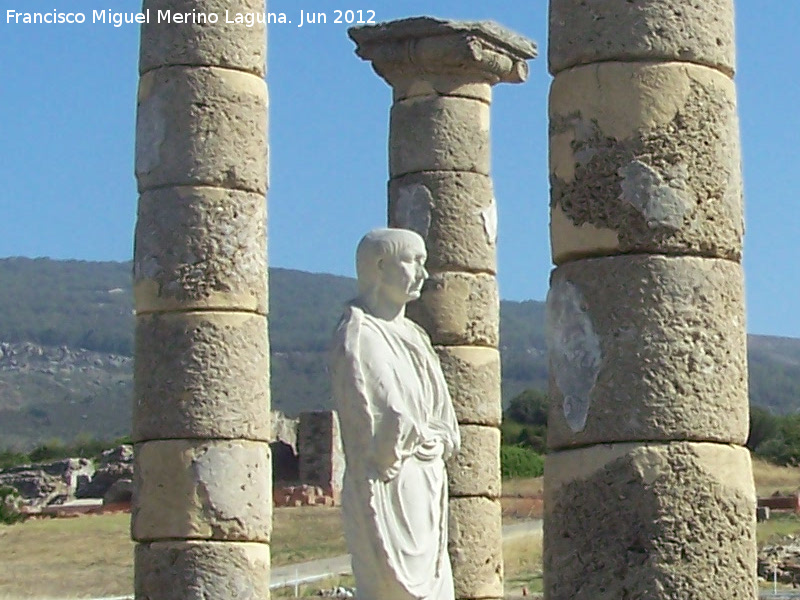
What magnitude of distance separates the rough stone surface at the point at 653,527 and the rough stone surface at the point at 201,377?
5033mm

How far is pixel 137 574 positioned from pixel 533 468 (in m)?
27.0

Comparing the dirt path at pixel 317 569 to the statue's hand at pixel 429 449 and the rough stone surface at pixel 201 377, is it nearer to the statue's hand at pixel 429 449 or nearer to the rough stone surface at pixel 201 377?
the rough stone surface at pixel 201 377

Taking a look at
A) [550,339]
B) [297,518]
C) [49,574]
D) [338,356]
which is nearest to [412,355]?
[338,356]

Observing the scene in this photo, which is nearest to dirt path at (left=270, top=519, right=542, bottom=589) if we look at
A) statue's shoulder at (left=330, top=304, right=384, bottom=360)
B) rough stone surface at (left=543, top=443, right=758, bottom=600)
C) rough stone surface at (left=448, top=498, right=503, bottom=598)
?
rough stone surface at (left=448, top=498, right=503, bottom=598)

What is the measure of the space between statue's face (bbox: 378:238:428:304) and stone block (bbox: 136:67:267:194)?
372cm

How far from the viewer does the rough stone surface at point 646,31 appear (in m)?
9.46

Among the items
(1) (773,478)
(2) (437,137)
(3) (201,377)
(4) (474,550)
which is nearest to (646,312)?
(3) (201,377)

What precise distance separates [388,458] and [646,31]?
246 centimetres

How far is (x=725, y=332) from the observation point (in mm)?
9289

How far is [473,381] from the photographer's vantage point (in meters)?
16.4

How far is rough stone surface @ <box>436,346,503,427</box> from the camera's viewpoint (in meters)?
16.2

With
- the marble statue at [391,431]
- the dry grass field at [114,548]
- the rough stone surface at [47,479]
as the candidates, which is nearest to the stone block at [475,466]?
the marble statue at [391,431]

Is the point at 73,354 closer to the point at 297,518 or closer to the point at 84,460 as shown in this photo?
the point at 84,460

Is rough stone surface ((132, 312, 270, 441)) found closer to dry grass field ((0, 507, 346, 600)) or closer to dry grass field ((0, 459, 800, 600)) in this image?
dry grass field ((0, 459, 800, 600))
